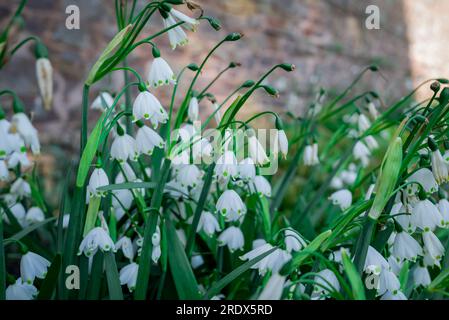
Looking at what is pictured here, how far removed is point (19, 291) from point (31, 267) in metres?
0.07

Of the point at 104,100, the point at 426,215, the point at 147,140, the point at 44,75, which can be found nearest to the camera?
the point at 426,215

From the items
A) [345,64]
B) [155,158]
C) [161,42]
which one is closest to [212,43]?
[161,42]

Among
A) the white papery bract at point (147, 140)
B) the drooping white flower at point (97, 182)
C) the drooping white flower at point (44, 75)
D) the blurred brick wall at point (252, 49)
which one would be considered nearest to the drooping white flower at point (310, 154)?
the blurred brick wall at point (252, 49)

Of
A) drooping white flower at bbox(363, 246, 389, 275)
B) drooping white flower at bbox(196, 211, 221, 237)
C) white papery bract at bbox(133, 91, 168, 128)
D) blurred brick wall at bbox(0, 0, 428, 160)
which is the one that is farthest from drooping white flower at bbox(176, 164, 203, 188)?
blurred brick wall at bbox(0, 0, 428, 160)

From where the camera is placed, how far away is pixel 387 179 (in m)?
0.88

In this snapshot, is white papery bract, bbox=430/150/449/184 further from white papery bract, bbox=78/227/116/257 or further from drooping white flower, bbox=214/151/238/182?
white papery bract, bbox=78/227/116/257

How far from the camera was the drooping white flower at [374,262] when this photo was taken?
3.12ft

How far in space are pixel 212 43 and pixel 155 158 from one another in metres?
3.00

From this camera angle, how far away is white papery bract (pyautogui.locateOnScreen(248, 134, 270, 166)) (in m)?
1.11

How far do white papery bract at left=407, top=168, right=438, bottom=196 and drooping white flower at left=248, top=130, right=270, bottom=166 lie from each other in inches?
12.5

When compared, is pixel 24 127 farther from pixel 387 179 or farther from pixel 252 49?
pixel 252 49

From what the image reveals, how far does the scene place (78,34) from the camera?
3.39 m

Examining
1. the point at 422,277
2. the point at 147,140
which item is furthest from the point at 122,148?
the point at 422,277
